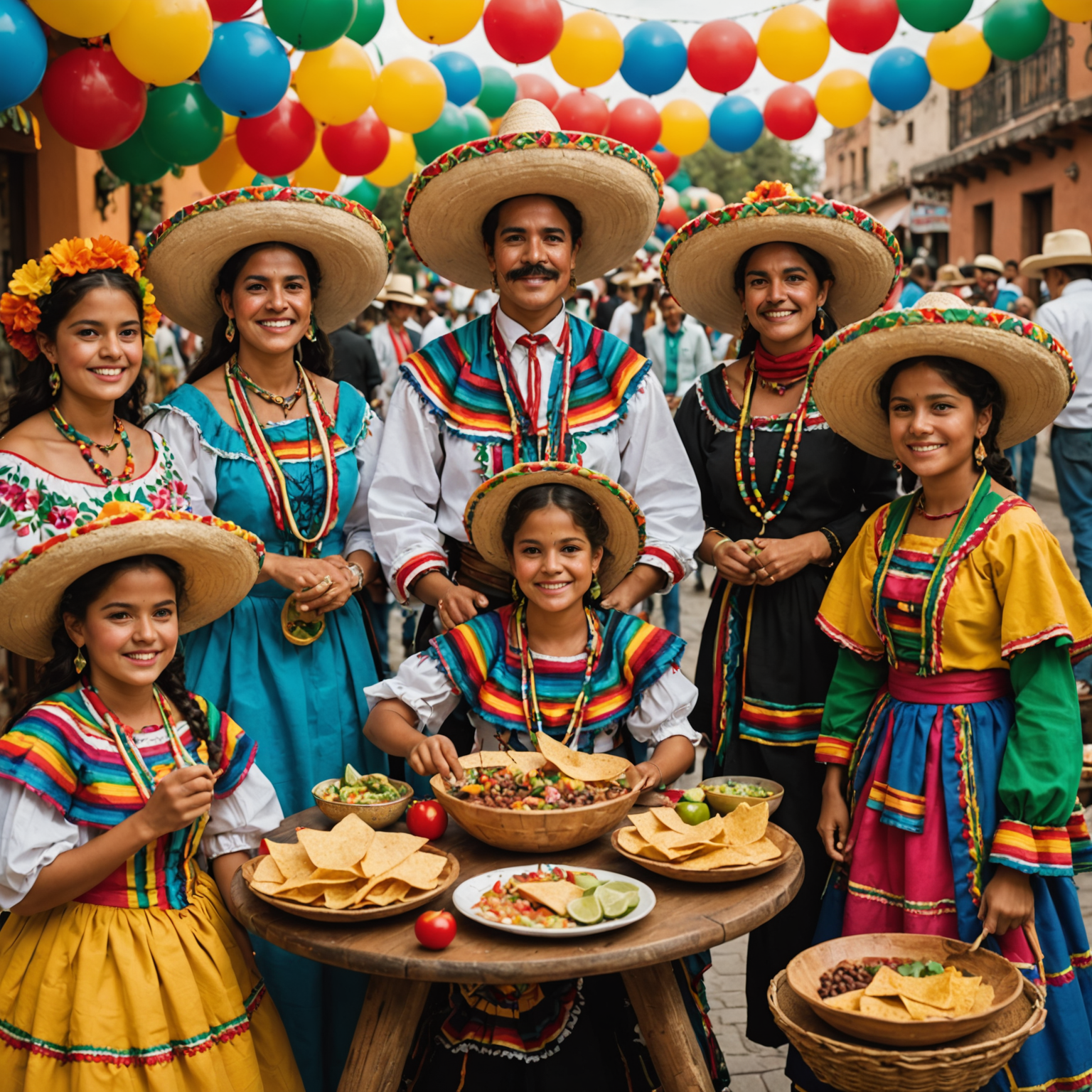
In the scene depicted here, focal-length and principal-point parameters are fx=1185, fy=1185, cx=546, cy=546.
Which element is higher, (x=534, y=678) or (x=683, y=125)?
(x=683, y=125)

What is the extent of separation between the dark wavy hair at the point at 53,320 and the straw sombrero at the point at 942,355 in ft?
5.73

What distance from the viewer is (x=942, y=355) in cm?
277

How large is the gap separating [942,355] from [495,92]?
19.2 feet

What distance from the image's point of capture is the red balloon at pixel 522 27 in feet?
20.6

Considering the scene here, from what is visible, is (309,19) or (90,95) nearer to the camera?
(90,95)

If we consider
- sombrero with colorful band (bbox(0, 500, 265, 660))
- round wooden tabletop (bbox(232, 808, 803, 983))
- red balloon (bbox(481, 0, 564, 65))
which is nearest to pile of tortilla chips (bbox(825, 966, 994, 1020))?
round wooden tabletop (bbox(232, 808, 803, 983))

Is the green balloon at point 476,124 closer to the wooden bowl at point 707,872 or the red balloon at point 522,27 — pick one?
the red balloon at point 522,27

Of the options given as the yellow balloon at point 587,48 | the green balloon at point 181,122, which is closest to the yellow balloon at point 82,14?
the green balloon at point 181,122

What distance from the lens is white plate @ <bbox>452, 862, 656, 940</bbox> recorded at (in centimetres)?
209

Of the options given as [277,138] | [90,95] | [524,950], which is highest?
[277,138]

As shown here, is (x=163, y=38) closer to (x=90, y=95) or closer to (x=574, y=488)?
(x=90, y=95)

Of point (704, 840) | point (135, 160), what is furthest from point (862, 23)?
point (704, 840)

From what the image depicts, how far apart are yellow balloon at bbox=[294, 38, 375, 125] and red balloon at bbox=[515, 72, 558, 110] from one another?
104 inches

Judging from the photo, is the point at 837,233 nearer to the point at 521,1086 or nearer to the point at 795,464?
the point at 795,464
